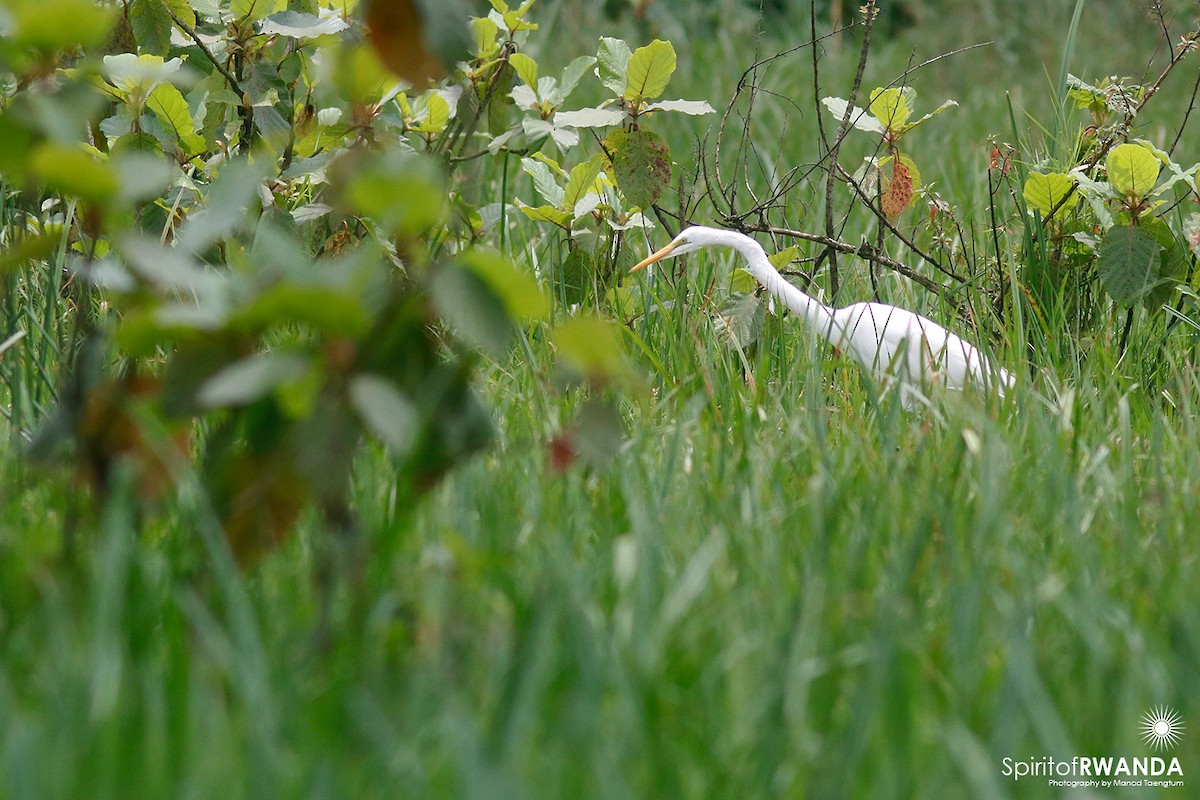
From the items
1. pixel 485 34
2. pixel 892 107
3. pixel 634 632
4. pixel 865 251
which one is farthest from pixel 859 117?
pixel 634 632

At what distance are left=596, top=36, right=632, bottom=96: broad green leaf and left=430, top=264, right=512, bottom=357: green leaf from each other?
4.69 ft

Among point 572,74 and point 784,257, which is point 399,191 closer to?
point 572,74

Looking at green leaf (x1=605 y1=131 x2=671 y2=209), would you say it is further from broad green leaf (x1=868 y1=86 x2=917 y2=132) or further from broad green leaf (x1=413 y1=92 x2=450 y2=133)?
broad green leaf (x1=868 y1=86 x2=917 y2=132)

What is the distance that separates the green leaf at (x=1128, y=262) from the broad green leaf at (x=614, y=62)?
97cm

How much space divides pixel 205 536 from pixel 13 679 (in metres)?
0.21

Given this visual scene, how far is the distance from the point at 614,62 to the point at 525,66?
172 millimetres

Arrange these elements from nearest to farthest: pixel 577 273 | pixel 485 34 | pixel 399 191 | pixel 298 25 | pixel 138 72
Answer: pixel 399 191 < pixel 138 72 < pixel 298 25 < pixel 485 34 < pixel 577 273

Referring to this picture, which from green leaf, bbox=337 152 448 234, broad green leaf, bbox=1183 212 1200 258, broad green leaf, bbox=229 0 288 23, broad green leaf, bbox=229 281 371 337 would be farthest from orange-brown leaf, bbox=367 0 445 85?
broad green leaf, bbox=1183 212 1200 258

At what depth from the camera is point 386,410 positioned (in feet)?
3.54

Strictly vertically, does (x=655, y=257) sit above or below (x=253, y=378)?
above

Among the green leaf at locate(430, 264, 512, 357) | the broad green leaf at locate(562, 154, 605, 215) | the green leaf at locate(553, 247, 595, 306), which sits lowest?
the green leaf at locate(430, 264, 512, 357)

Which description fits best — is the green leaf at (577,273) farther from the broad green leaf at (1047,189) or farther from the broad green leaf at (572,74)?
the broad green leaf at (1047,189)

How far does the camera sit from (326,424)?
1133mm

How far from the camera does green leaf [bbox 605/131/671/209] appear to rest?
8.15 feet
